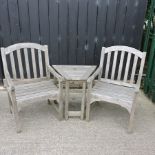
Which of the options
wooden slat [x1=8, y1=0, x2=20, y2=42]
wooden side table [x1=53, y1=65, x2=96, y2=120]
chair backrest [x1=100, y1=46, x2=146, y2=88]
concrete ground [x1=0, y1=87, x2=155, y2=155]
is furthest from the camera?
wooden slat [x1=8, y1=0, x2=20, y2=42]

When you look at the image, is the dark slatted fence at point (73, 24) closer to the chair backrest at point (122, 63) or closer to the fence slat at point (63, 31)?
the fence slat at point (63, 31)

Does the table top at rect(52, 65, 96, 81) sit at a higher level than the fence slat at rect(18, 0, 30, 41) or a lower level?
lower

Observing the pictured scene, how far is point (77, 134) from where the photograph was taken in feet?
8.00

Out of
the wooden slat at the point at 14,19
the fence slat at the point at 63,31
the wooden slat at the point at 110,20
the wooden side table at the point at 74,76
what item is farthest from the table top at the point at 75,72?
the wooden slat at the point at 14,19

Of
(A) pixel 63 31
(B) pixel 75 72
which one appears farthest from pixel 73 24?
(B) pixel 75 72

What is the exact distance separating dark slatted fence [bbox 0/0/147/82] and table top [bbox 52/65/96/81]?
0.59 meters

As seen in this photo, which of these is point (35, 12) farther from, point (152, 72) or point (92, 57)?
point (152, 72)

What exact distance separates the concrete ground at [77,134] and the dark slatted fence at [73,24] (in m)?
0.98

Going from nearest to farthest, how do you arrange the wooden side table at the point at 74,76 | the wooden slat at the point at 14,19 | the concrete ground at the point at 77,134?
the concrete ground at the point at 77,134 → the wooden side table at the point at 74,76 → the wooden slat at the point at 14,19

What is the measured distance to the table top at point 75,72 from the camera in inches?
97.8

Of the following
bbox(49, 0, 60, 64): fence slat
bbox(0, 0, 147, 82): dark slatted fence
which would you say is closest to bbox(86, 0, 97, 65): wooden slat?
bbox(0, 0, 147, 82): dark slatted fence

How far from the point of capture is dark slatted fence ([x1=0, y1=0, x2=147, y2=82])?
297 cm

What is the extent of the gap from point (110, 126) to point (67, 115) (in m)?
0.56

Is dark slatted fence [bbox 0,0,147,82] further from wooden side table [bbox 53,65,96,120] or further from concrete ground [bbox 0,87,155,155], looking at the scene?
concrete ground [bbox 0,87,155,155]
